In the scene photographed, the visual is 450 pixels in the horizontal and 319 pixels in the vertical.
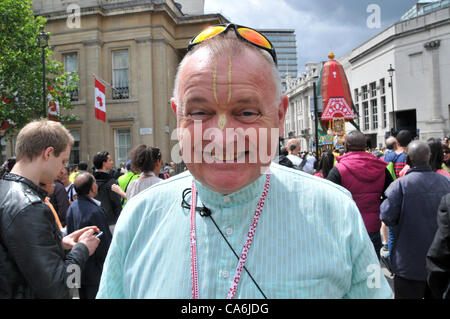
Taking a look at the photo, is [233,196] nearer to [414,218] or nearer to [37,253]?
[37,253]

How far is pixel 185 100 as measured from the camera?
1.18m

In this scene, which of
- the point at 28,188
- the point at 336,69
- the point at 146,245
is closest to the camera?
the point at 146,245

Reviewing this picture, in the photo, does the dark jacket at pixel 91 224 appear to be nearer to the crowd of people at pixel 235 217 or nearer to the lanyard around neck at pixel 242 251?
the crowd of people at pixel 235 217

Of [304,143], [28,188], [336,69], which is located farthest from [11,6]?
[304,143]

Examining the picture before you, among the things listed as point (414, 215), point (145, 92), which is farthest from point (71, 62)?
point (414, 215)

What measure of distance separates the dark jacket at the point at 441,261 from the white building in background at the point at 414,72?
38279 millimetres

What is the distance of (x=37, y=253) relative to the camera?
1.97m

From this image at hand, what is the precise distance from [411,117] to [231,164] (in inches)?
1815

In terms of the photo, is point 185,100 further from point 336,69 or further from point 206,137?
point 336,69

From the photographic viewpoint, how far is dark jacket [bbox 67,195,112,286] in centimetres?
342

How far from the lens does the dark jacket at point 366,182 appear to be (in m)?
4.32

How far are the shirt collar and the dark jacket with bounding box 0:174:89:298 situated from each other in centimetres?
133

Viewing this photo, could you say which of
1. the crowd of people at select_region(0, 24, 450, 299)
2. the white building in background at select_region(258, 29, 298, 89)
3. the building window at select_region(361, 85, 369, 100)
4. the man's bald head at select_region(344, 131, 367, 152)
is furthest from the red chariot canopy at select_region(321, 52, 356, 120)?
the white building in background at select_region(258, 29, 298, 89)

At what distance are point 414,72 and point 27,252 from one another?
4561cm
